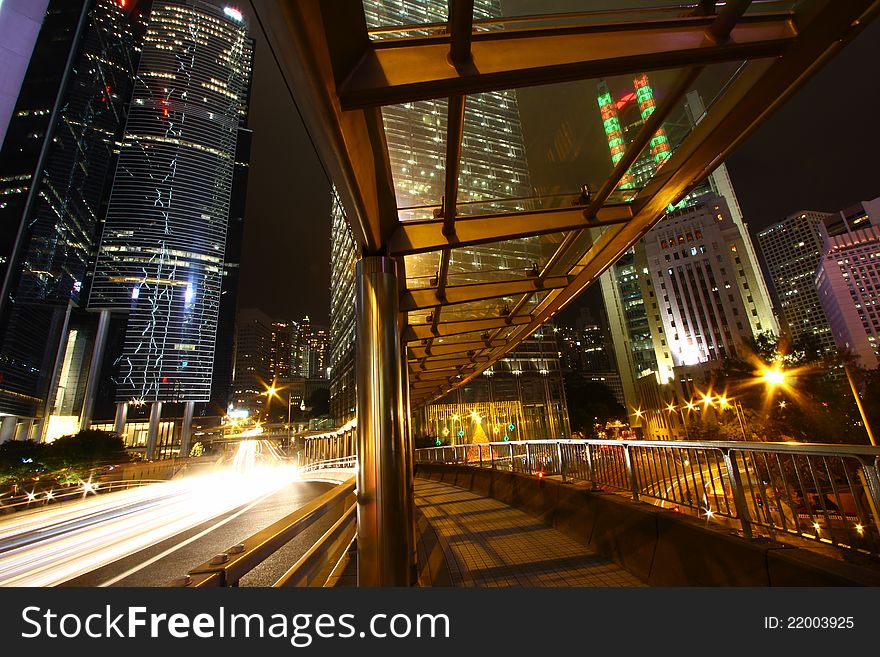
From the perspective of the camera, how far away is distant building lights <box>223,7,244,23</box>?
12812 centimetres

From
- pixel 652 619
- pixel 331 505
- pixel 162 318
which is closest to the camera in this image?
pixel 652 619

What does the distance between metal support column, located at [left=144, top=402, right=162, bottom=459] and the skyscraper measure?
0.57 m

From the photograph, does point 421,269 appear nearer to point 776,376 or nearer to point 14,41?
point 776,376

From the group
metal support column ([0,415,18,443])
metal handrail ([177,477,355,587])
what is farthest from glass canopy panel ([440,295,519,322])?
metal support column ([0,415,18,443])

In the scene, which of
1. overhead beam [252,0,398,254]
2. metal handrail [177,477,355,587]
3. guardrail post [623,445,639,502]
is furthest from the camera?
guardrail post [623,445,639,502]

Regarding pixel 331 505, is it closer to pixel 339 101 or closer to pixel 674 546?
pixel 339 101

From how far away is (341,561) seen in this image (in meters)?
4.54

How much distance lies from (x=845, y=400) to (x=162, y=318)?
11447 centimetres

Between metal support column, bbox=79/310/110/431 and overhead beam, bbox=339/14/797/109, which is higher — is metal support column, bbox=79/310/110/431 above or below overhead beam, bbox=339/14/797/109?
above

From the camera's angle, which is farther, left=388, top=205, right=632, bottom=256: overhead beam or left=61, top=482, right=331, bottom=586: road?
left=61, top=482, right=331, bottom=586: road

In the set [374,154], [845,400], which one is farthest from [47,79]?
[845,400]

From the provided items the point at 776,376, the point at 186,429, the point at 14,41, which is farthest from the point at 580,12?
the point at 186,429

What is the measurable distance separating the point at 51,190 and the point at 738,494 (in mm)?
104734

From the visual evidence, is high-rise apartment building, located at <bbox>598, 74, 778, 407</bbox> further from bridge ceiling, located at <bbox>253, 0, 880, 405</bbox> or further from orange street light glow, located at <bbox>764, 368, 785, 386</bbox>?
bridge ceiling, located at <bbox>253, 0, 880, 405</bbox>
